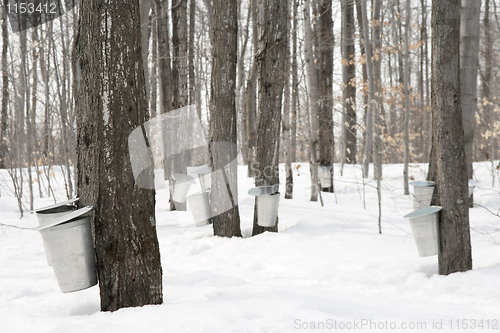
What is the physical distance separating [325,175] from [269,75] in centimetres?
476

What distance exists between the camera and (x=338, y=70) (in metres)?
15.1

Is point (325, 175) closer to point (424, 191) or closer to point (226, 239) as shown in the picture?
point (424, 191)

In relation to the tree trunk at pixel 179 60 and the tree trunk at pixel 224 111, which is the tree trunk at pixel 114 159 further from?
the tree trunk at pixel 179 60

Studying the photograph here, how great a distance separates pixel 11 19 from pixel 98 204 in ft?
28.7

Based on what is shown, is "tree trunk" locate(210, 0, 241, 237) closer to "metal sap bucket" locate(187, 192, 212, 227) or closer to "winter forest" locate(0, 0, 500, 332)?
"winter forest" locate(0, 0, 500, 332)

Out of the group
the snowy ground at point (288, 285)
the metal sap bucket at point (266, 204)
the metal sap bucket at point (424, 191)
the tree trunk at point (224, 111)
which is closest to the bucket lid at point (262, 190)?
the metal sap bucket at point (266, 204)

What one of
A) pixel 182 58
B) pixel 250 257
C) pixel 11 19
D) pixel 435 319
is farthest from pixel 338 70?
pixel 435 319

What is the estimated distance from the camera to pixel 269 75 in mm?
4824

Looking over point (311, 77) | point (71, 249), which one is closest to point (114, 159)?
point (71, 249)

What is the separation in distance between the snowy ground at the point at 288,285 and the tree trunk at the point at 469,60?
5.26 feet

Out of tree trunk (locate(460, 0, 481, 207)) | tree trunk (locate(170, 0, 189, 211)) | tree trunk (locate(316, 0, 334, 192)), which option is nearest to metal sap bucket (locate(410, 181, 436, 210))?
tree trunk (locate(460, 0, 481, 207))

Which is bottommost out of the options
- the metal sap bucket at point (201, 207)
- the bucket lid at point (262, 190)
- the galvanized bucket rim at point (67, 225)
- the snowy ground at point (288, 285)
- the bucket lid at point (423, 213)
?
the snowy ground at point (288, 285)

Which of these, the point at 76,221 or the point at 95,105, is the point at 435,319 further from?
the point at 95,105

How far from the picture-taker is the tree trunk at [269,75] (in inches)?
189
